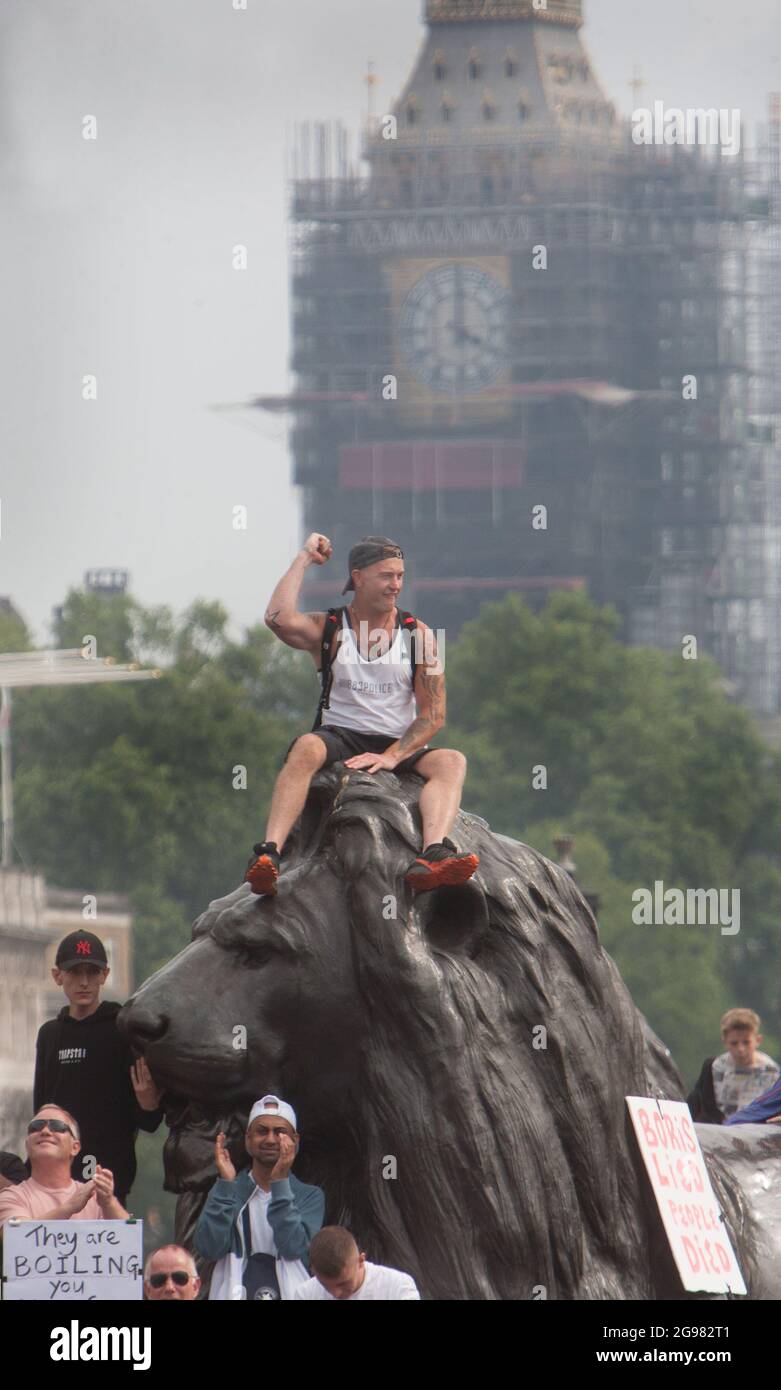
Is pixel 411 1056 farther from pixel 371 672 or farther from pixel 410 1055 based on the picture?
pixel 371 672

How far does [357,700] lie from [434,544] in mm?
138725

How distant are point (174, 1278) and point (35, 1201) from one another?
39.9 inches

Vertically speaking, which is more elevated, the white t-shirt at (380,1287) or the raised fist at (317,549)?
the raised fist at (317,549)

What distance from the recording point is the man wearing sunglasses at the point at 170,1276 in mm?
9461

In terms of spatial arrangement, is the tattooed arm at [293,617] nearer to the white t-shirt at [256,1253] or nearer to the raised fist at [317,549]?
the raised fist at [317,549]

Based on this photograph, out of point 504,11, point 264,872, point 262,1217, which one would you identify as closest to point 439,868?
point 264,872

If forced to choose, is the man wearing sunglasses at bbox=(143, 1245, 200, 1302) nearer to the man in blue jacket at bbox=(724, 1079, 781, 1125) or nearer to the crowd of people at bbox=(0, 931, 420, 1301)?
the crowd of people at bbox=(0, 931, 420, 1301)

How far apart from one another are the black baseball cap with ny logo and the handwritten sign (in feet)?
4.66

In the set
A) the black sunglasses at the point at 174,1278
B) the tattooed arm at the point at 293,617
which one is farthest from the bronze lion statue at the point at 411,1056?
the tattooed arm at the point at 293,617

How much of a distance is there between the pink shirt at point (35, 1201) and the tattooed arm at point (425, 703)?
183 centimetres

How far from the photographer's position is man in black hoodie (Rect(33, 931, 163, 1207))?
10.8 m

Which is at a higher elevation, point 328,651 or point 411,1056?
point 328,651

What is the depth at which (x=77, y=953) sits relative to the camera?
10992mm

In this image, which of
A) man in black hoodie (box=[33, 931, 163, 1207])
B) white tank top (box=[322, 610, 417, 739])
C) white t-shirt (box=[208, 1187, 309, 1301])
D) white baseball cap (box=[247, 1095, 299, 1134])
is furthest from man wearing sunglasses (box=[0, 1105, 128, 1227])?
white tank top (box=[322, 610, 417, 739])
